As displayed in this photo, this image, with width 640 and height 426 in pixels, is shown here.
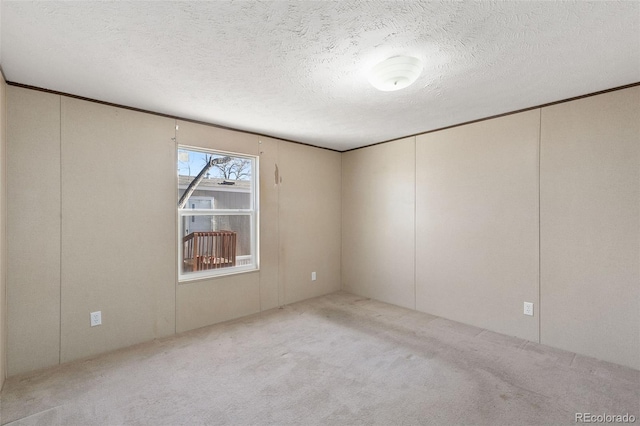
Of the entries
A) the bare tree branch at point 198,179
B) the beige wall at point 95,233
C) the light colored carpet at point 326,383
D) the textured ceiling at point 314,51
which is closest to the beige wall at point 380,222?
the light colored carpet at point 326,383

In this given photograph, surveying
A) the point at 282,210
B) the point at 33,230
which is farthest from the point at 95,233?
the point at 282,210

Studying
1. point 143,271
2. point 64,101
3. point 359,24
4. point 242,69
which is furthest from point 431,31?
point 143,271

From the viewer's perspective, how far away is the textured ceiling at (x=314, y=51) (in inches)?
60.9

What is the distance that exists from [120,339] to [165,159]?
5.88 feet

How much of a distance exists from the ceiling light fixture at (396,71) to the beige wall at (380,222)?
2.02 metres

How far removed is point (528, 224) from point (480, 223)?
1.49 ft

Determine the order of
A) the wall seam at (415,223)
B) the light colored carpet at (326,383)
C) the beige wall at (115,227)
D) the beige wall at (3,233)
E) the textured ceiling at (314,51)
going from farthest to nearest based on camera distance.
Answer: the wall seam at (415,223) < the beige wall at (115,227) < the beige wall at (3,233) < the light colored carpet at (326,383) < the textured ceiling at (314,51)

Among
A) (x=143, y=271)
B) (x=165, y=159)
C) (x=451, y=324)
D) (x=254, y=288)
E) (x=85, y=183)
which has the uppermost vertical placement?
(x=165, y=159)

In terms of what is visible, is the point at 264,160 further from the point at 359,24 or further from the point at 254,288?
the point at 359,24

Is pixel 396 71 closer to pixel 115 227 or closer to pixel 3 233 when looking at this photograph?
pixel 115 227

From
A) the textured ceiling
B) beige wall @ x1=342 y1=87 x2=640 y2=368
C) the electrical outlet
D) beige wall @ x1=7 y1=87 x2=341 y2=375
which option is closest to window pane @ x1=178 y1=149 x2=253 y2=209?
beige wall @ x1=7 y1=87 x2=341 y2=375

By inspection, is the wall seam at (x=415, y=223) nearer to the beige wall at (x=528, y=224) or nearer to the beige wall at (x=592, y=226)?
the beige wall at (x=528, y=224)

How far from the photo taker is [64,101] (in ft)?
8.43

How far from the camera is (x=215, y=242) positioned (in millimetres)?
3607
